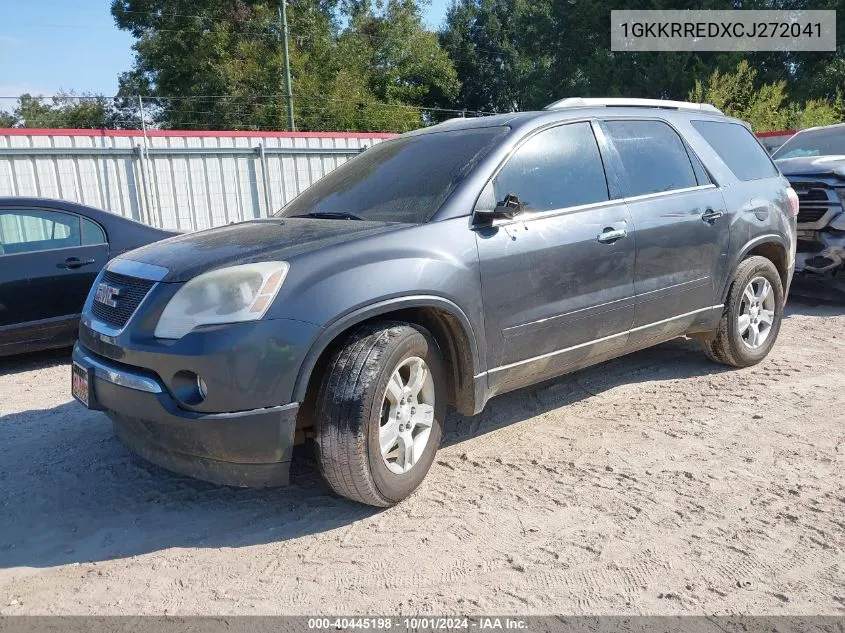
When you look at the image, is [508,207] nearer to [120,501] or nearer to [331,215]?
[331,215]

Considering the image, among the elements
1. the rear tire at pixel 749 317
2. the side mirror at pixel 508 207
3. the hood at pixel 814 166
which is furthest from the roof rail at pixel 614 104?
the hood at pixel 814 166

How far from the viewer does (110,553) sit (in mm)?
2904

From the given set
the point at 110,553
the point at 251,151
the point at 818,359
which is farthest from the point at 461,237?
the point at 251,151

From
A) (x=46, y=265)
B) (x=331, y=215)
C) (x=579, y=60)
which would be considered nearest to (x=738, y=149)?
(x=331, y=215)

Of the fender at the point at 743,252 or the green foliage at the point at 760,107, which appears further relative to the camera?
the green foliage at the point at 760,107

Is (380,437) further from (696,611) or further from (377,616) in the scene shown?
(696,611)

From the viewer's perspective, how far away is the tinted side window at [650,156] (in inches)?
167

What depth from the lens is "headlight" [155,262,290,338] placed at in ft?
9.27

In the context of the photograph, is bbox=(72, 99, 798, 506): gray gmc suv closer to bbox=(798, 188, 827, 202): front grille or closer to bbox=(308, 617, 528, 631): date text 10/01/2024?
bbox=(308, 617, 528, 631): date text 10/01/2024

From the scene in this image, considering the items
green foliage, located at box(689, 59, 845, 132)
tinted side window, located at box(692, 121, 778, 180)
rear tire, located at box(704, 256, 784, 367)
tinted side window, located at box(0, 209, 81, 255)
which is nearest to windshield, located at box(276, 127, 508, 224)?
tinted side window, located at box(692, 121, 778, 180)

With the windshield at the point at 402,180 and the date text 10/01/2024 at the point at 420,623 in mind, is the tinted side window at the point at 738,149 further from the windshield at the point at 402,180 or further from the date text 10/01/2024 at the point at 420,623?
the date text 10/01/2024 at the point at 420,623

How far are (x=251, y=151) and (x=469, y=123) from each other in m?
9.82

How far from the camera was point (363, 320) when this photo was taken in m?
3.06

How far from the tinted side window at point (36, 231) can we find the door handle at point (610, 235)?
449 centimetres
